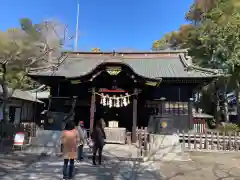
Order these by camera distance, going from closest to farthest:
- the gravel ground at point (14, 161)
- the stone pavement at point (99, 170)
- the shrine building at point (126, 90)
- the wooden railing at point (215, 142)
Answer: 1. the stone pavement at point (99, 170)
2. the gravel ground at point (14, 161)
3. the wooden railing at point (215, 142)
4. the shrine building at point (126, 90)

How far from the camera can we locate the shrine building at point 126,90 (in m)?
12.0

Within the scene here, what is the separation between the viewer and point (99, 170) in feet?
23.7

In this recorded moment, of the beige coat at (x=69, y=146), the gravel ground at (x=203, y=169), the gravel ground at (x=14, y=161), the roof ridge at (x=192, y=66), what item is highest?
the roof ridge at (x=192, y=66)

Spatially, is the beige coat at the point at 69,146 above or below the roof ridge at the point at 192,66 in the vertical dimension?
below

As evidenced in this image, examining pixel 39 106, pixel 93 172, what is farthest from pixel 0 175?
pixel 39 106

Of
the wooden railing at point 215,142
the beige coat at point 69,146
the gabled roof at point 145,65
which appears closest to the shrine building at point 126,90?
the gabled roof at point 145,65

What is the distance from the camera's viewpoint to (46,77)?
14195 mm

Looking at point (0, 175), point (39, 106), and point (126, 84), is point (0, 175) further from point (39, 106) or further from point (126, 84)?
point (39, 106)

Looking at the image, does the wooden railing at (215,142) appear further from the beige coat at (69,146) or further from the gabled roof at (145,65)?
the beige coat at (69,146)

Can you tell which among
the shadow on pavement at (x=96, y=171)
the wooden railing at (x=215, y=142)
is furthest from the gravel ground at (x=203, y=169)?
the wooden railing at (x=215, y=142)

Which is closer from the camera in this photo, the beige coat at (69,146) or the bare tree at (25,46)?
the beige coat at (69,146)

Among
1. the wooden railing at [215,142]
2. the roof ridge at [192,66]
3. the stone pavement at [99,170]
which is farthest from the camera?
the roof ridge at [192,66]

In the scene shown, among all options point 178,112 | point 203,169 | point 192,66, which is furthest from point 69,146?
point 192,66

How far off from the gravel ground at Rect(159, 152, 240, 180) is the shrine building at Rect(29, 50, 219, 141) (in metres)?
2.82
